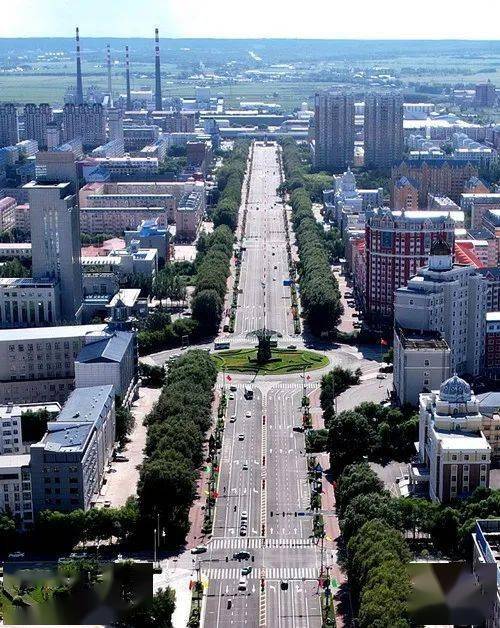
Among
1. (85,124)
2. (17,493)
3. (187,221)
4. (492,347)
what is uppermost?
(85,124)

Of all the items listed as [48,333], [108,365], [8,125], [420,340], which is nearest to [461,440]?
[420,340]

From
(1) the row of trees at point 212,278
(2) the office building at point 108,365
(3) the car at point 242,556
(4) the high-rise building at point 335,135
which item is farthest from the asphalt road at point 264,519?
(4) the high-rise building at point 335,135

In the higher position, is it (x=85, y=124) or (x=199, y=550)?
(x=85, y=124)

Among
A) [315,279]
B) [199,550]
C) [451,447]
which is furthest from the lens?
[315,279]

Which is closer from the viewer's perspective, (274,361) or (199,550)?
(199,550)

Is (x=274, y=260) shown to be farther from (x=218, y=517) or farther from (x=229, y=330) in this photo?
(x=218, y=517)

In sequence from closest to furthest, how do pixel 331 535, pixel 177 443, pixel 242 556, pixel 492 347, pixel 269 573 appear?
pixel 269 573, pixel 242 556, pixel 331 535, pixel 177 443, pixel 492 347

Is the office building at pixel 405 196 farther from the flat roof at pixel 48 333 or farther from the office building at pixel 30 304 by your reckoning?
the flat roof at pixel 48 333

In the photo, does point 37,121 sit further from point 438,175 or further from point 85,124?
point 438,175
